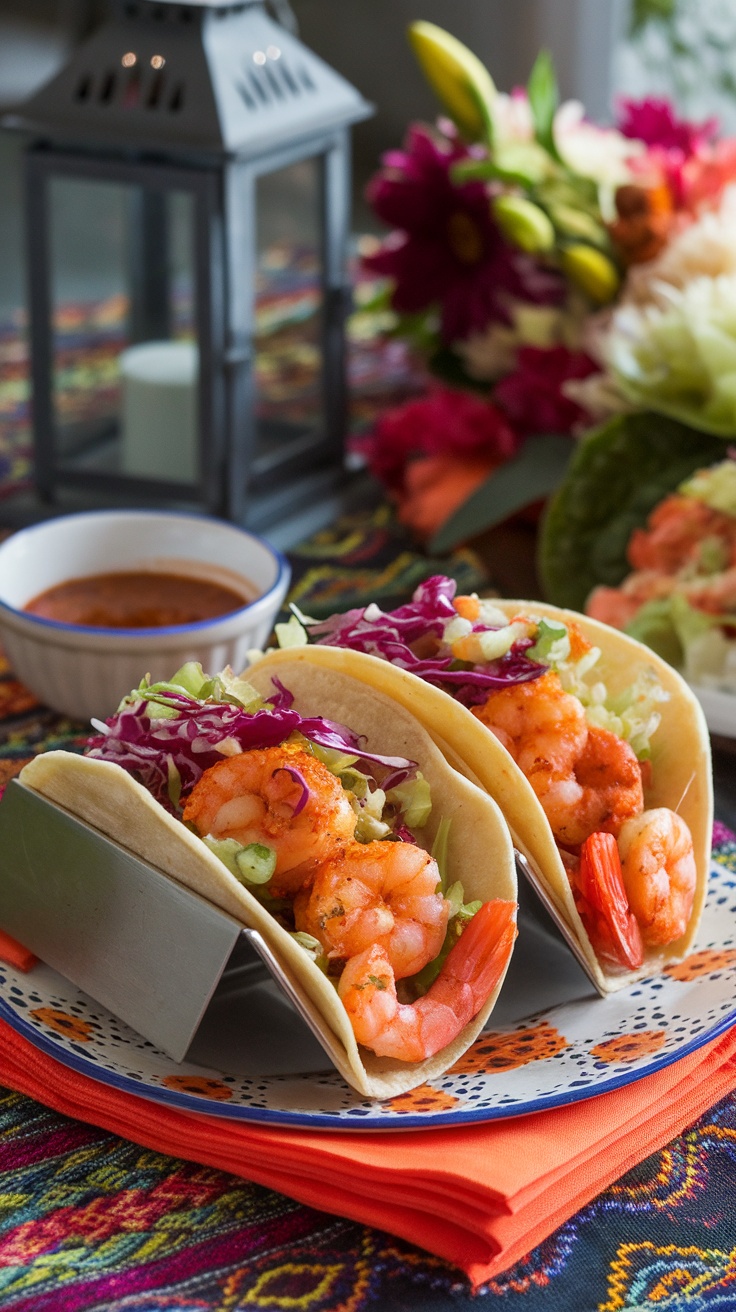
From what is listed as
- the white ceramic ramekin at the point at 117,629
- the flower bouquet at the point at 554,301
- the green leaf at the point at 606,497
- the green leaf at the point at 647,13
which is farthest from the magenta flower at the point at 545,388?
the green leaf at the point at 647,13

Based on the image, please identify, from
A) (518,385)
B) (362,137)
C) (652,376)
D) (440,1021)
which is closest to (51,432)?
(518,385)

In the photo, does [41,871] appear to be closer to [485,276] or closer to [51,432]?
[51,432]

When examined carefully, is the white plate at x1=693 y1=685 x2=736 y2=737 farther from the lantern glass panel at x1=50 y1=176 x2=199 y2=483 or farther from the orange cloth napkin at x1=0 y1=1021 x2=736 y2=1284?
the lantern glass panel at x1=50 y1=176 x2=199 y2=483

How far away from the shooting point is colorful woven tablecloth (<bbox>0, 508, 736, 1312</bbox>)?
1067 millimetres

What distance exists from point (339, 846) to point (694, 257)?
4.93 feet

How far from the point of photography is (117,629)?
1780 mm

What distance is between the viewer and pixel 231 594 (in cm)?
195

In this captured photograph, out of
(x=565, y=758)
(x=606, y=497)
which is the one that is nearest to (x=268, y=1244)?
(x=565, y=758)

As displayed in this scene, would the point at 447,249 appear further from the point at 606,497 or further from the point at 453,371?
the point at 606,497

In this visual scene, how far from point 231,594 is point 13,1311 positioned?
106 cm

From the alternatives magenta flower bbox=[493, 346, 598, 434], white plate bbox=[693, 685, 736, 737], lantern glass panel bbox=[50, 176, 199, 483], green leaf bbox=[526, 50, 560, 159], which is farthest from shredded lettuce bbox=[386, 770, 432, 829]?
green leaf bbox=[526, 50, 560, 159]

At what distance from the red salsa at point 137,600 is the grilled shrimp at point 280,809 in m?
0.66

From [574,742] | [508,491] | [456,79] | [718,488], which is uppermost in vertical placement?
[456,79]

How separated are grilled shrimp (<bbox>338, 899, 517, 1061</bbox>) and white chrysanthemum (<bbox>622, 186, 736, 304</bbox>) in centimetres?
146
